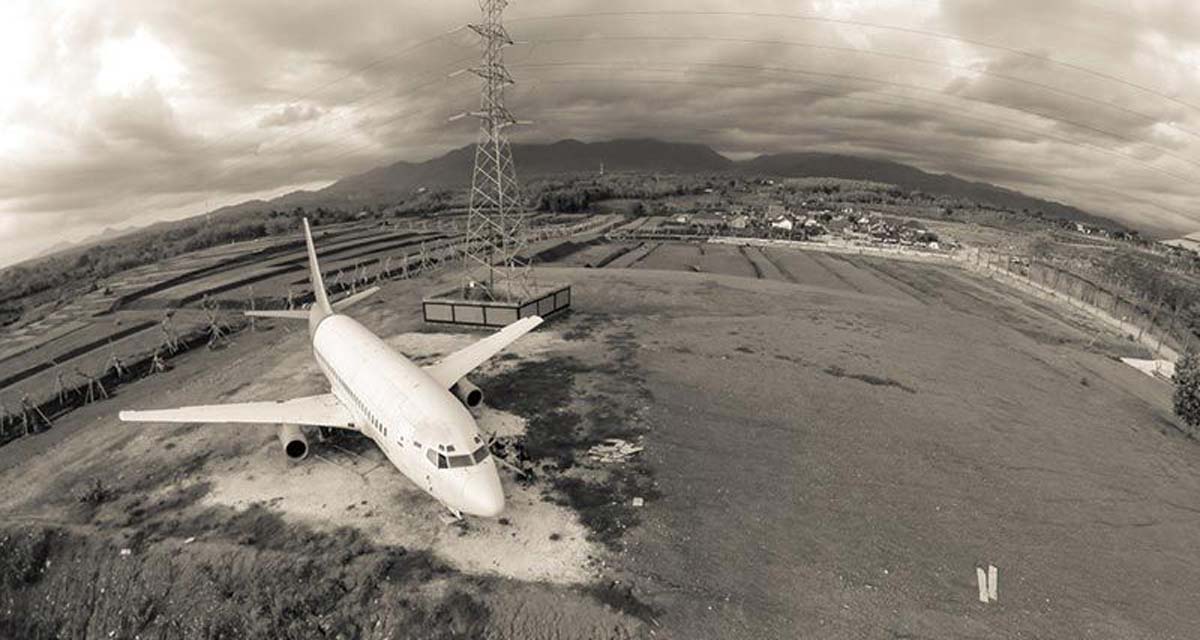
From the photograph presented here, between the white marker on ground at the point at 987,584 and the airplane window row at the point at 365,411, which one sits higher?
the airplane window row at the point at 365,411

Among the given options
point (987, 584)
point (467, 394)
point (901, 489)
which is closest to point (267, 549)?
point (467, 394)

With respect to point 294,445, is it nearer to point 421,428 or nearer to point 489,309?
point 421,428

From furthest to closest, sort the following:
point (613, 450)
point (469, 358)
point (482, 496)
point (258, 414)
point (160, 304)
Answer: point (160, 304)
point (469, 358)
point (613, 450)
point (258, 414)
point (482, 496)

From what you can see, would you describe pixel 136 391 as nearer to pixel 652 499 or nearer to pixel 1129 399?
pixel 652 499

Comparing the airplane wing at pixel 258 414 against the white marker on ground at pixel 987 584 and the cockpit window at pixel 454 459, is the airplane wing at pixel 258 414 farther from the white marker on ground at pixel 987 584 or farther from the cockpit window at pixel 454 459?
the white marker on ground at pixel 987 584

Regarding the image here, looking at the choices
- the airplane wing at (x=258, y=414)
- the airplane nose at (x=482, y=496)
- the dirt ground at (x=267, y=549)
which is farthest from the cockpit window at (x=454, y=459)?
the airplane wing at (x=258, y=414)

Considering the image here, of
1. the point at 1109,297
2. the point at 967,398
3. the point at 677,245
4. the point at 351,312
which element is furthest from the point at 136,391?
the point at 1109,297
